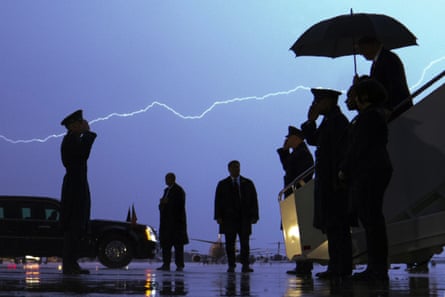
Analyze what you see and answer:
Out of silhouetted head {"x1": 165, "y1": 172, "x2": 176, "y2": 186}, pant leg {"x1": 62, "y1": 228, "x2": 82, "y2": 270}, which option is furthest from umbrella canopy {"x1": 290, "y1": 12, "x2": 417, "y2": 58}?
silhouetted head {"x1": 165, "y1": 172, "x2": 176, "y2": 186}

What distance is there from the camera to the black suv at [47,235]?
1719cm

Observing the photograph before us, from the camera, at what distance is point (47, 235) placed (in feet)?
56.4

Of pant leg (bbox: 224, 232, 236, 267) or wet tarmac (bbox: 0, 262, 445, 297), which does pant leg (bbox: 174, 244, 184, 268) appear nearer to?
pant leg (bbox: 224, 232, 236, 267)

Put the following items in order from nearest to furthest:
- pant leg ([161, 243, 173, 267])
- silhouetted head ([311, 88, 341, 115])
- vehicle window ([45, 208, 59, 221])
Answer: silhouetted head ([311, 88, 341, 115]) < pant leg ([161, 243, 173, 267]) < vehicle window ([45, 208, 59, 221])

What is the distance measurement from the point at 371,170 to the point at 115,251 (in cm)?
1173

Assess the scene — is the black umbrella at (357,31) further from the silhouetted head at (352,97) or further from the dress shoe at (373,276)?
the dress shoe at (373,276)

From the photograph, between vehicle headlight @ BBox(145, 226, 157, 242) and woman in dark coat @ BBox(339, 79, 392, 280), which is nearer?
woman in dark coat @ BBox(339, 79, 392, 280)

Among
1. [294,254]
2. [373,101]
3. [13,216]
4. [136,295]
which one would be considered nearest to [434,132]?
[373,101]

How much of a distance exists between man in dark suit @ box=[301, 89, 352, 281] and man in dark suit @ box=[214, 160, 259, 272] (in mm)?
4720

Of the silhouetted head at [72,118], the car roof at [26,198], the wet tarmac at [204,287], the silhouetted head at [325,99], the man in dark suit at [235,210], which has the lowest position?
the wet tarmac at [204,287]

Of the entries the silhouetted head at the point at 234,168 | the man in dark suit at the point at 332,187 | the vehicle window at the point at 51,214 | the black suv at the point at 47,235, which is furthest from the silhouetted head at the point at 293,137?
the vehicle window at the point at 51,214

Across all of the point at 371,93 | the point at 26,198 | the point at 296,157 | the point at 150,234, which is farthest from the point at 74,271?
the point at 150,234

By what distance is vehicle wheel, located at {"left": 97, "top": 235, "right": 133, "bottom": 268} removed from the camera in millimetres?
17281

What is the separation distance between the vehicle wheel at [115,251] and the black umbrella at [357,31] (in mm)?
9262
